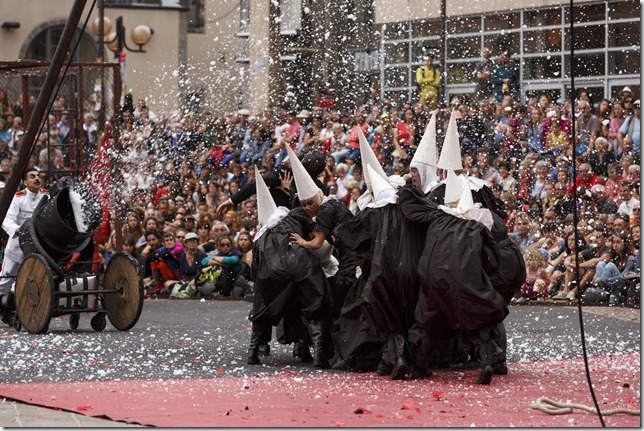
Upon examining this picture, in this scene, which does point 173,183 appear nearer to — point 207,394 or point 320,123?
point 320,123

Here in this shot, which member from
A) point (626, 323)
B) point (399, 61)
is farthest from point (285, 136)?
point (626, 323)

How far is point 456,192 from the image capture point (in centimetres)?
1124

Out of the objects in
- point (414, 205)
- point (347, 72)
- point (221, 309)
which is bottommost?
point (221, 309)

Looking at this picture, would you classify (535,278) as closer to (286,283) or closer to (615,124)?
(615,124)

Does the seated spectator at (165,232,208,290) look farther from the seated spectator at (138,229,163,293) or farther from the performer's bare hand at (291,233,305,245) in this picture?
the performer's bare hand at (291,233,305,245)

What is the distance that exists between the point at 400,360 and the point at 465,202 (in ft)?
4.04

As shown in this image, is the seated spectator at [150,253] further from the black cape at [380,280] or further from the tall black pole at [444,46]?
the black cape at [380,280]

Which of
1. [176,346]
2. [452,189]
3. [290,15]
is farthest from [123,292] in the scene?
[290,15]

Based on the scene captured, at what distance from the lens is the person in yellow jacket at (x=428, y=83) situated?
22.3 metres

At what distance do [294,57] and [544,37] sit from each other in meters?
5.18

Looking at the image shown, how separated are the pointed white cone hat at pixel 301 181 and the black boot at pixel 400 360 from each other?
1.50m

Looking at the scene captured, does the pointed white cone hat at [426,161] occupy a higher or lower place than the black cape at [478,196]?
higher

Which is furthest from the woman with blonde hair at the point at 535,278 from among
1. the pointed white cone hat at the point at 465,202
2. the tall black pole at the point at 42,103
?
the tall black pole at the point at 42,103

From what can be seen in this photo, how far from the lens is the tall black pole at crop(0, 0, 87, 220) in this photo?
927 cm
